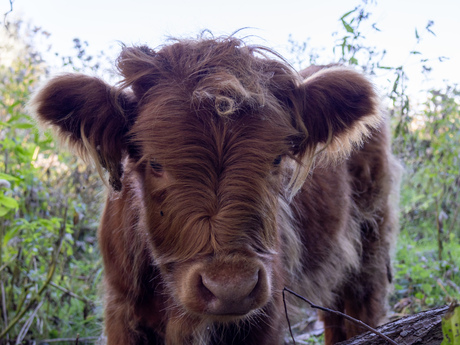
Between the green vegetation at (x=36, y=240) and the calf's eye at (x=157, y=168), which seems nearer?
the calf's eye at (x=157, y=168)

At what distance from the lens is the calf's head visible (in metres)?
2.18

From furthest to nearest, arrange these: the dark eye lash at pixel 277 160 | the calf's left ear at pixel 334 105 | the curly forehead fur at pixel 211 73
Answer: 1. the calf's left ear at pixel 334 105
2. the dark eye lash at pixel 277 160
3. the curly forehead fur at pixel 211 73

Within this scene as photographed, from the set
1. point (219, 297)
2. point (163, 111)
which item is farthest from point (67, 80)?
point (219, 297)

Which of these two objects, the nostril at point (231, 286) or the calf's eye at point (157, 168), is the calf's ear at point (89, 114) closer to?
the calf's eye at point (157, 168)

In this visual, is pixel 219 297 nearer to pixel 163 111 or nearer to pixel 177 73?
pixel 163 111

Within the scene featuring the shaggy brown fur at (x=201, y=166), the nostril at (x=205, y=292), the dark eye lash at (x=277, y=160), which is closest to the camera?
the nostril at (x=205, y=292)

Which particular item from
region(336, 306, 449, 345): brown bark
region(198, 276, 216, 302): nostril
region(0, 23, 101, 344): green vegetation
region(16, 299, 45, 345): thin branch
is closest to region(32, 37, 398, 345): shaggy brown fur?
region(198, 276, 216, 302): nostril

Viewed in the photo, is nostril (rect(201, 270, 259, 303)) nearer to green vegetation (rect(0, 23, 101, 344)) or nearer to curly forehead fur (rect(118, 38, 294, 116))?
curly forehead fur (rect(118, 38, 294, 116))

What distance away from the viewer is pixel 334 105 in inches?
112

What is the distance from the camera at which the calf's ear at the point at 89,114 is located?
2443 mm

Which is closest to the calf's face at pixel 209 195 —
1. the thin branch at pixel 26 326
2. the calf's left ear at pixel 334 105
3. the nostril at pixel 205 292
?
the nostril at pixel 205 292

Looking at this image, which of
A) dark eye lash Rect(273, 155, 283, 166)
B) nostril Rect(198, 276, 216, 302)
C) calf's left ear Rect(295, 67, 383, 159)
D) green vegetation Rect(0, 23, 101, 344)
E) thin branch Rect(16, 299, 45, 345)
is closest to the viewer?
nostril Rect(198, 276, 216, 302)

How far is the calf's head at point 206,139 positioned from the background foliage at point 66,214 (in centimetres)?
48

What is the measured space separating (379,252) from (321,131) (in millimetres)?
2516
